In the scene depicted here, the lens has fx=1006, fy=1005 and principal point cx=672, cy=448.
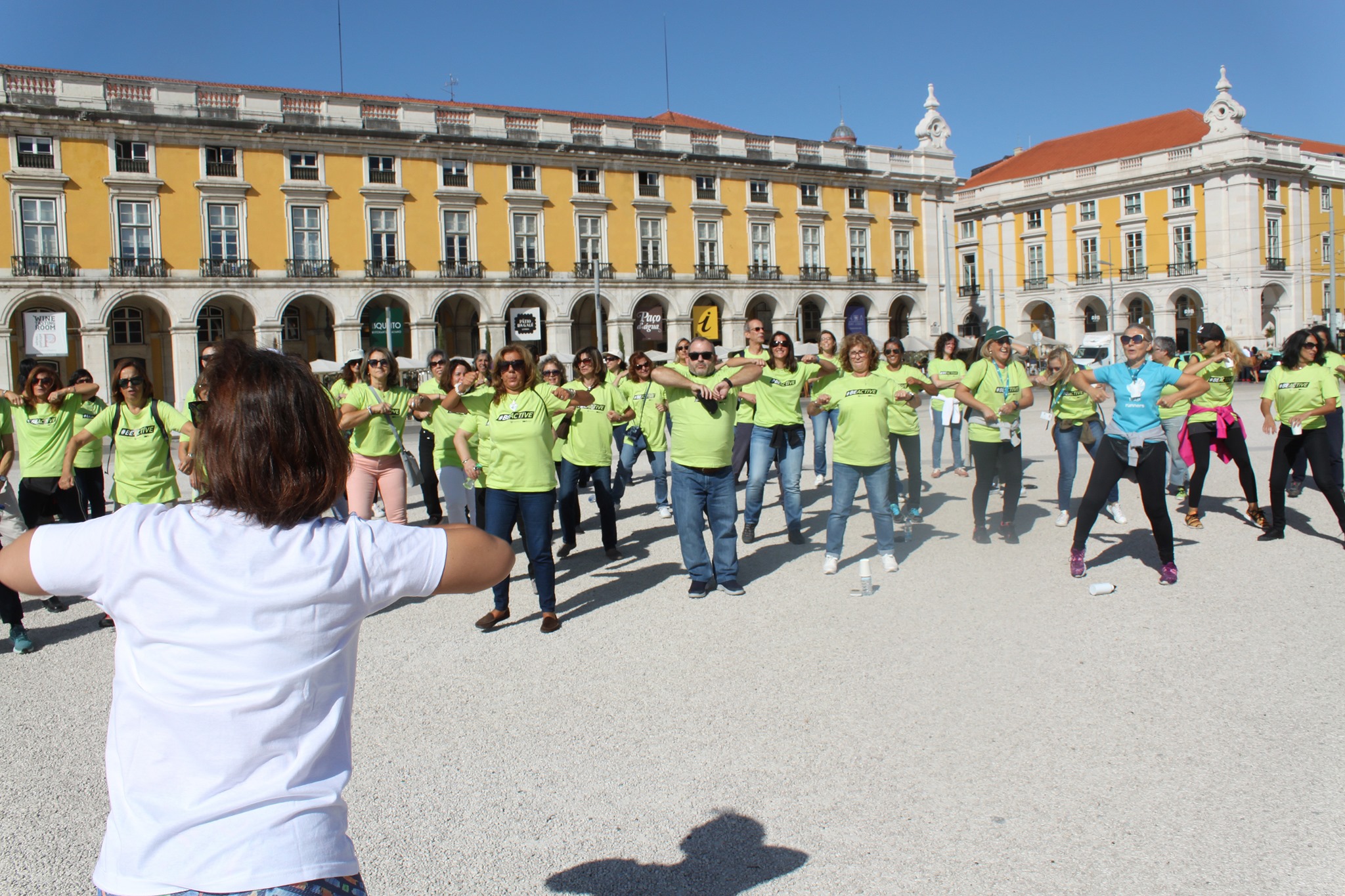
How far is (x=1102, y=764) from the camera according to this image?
4.04 metres

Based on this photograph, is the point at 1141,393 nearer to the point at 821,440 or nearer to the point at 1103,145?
the point at 821,440

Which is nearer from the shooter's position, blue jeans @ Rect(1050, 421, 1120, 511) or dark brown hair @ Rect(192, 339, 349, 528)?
dark brown hair @ Rect(192, 339, 349, 528)

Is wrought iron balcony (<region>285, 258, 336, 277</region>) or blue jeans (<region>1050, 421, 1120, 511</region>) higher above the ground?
wrought iron balcony (<region>285, 258, 336, 277</region>)

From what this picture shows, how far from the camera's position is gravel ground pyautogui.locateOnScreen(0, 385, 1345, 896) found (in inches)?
133

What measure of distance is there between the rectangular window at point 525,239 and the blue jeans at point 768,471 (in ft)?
118

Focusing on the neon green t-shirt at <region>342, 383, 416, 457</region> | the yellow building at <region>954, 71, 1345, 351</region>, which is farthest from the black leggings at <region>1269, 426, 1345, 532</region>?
the yellow building at <region>954, 71, 1345, 351</region>

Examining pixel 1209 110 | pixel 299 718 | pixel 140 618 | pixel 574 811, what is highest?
pixel 1209 110

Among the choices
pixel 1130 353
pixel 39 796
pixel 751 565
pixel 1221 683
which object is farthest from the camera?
pixel 751 565

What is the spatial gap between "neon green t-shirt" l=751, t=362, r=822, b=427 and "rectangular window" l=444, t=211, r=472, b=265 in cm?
3514

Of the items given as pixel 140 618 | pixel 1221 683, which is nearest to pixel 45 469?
pixel 140 618

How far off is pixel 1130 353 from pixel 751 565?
3264mm

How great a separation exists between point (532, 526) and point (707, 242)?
1682 inches

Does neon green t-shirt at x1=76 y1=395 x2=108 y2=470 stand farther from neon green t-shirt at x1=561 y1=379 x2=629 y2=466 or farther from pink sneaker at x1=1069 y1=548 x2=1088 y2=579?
pink sneaker at x1=1069 y1=548 x2=1088 y2=579

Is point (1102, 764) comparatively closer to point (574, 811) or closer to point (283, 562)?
point (574, 811)
